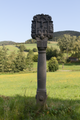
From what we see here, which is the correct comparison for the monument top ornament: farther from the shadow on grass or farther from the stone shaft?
the shadow on grass

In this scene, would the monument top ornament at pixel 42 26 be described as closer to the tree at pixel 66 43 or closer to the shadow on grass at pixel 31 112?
the shadow on grass at pixel 31 112

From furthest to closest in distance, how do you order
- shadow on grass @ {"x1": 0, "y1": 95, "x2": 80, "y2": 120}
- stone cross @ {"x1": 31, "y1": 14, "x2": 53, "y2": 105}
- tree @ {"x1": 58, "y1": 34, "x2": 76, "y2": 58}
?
tree @ {"x1": 58, "y1": 34, "x2": 76, "y2": 58}
stone cross @ {"x1": 31, "y1": 14, "x2": 53, "y2": 105}
shadow on grass @ {"x1": 0, "y1": 95, "x2": 80, "y2": 120}

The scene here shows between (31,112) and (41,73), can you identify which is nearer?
(31,112)

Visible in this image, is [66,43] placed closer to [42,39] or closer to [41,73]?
[42,39]

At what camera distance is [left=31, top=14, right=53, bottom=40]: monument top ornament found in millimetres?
5383

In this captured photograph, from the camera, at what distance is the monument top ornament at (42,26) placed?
538cm

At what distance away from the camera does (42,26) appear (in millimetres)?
5387

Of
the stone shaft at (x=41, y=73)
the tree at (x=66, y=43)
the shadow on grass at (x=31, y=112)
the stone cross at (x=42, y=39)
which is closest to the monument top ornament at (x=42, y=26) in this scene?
the stone cross at (x=42, y=39)

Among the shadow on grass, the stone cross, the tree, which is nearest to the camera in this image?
the shadow on grass

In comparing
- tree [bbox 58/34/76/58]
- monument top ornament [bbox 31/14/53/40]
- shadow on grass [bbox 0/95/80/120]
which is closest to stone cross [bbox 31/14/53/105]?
monument top ornament [bbox 31/14/53/40]

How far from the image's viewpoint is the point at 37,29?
544 centimetres

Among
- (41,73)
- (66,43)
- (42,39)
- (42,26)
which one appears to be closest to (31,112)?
(41,73)

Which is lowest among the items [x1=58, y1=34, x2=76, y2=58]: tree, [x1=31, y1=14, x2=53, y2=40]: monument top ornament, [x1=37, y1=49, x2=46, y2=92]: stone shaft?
[x1=58, y1=34, x2=76, y2=58]: tree

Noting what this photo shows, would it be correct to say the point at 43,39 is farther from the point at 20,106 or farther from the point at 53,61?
the point at 53,61
